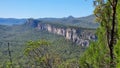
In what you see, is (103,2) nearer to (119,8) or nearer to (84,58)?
(119,8)

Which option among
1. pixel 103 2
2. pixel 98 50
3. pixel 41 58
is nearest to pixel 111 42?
pixel 103 2

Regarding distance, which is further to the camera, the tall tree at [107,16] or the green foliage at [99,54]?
the green foliage at [99,54]

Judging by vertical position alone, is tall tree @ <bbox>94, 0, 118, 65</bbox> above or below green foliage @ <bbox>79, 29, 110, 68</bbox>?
above

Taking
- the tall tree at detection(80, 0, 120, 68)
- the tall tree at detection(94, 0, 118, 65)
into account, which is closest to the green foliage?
the tall tree at detection(80, 0, 120, 68)

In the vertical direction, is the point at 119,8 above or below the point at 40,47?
above

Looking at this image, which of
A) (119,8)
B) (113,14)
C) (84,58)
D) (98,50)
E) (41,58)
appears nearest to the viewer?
(119,8)

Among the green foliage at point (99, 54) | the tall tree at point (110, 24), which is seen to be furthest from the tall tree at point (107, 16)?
the green foliage at point (99, 54)

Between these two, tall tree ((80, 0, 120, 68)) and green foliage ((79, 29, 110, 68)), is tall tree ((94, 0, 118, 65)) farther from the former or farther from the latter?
green foliage ((79, 29, 110, 68))

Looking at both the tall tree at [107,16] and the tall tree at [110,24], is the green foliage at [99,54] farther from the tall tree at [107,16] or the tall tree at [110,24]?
the tall tree at [107,16]

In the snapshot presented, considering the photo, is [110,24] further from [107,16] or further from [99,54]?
[99,54]

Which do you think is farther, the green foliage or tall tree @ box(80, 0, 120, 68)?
the green foliage

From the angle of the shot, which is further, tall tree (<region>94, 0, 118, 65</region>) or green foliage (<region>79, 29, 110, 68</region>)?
green foliage (<region>79, 29, 110, 68</region>)
